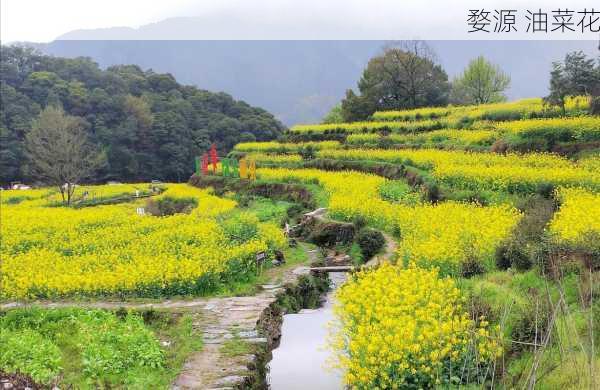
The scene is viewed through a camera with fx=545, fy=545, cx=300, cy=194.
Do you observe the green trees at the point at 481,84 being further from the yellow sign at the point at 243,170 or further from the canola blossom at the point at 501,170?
the canola blossom at the point at 501,170

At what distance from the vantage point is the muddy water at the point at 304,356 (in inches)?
344

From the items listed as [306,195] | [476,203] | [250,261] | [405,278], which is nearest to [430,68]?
[306,195]

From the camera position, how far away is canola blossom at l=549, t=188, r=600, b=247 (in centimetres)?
1012

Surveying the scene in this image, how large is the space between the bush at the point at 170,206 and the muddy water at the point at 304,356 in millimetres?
16966

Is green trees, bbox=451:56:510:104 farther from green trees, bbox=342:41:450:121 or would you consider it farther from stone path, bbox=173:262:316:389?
stone path, bbox=173:262:316:389

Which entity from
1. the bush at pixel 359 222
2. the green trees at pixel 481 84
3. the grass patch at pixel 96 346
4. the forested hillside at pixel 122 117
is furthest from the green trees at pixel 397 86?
the grass patch at pixel 96 346

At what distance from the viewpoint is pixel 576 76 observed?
91.7 ft

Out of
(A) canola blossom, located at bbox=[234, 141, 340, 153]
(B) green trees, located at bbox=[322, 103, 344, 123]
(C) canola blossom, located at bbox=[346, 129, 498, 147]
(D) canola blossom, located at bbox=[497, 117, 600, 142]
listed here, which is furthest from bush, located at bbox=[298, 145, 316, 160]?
(B) green trees, located at bbox=[322, 103, 344, 123]

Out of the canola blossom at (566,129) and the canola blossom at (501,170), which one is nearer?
the canola blossom at (501,170)

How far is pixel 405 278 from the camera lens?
30.6 feet

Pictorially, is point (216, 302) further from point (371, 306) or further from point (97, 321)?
point (371, 306)

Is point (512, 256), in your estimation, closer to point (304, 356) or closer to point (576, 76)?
point (304, 356)

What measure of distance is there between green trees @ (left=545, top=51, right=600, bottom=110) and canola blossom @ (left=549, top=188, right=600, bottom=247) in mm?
15020

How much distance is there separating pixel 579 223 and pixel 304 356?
21.1 ft
